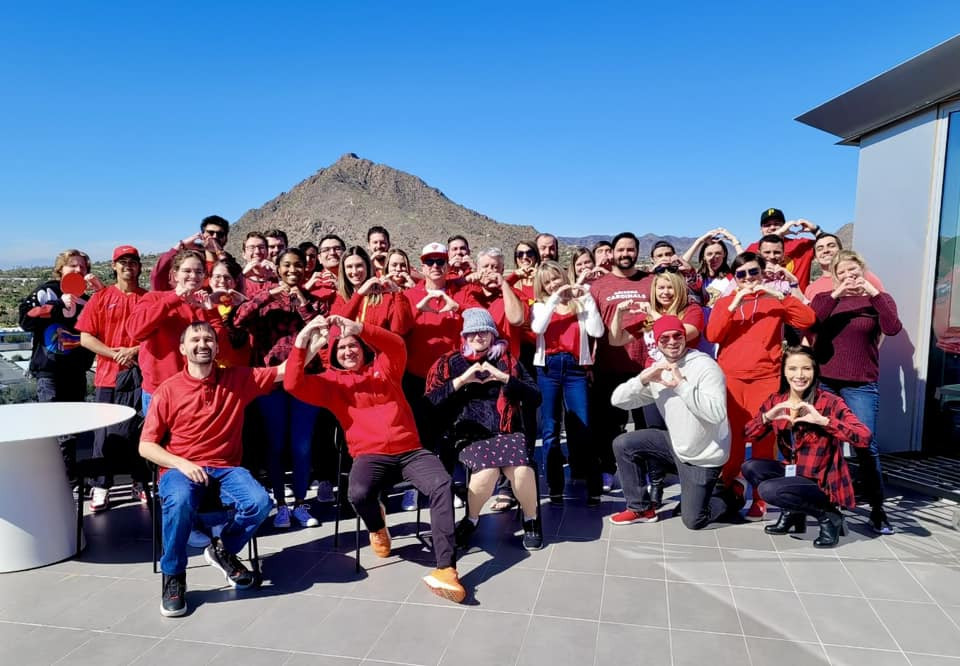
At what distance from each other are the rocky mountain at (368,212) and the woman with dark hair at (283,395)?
92.1m

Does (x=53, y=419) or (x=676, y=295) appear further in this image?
(x=676, y=295)

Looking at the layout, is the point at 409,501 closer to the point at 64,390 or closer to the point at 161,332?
the point at 161,332

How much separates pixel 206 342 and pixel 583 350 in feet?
8.29

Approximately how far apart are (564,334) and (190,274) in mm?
2551

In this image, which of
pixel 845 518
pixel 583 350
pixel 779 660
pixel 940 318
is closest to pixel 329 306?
pixel 583 350

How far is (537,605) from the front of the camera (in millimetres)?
3238

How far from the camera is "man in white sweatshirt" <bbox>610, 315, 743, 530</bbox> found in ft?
13.4

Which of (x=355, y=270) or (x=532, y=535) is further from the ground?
(x=355, y=270)

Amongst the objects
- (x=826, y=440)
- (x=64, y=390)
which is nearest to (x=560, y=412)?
(x=826, y=440)

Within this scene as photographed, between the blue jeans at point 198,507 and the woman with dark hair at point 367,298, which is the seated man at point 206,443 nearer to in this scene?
the blue jeans at point 198,507

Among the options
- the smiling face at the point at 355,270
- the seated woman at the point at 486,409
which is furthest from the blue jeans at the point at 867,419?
the smiling face at the point at 355,270

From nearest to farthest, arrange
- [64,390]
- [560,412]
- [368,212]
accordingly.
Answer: [560,412] < [64,390] < [368,212]

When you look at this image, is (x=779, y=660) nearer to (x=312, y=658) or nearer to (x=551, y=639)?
(x=551, y=639)

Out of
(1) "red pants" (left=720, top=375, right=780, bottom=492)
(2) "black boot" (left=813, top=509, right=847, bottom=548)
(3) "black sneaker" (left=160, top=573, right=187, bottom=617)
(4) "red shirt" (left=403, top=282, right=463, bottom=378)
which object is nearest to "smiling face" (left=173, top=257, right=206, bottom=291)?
(4) "red shirt" (left=403, top=282, right=463, bottom=378)
